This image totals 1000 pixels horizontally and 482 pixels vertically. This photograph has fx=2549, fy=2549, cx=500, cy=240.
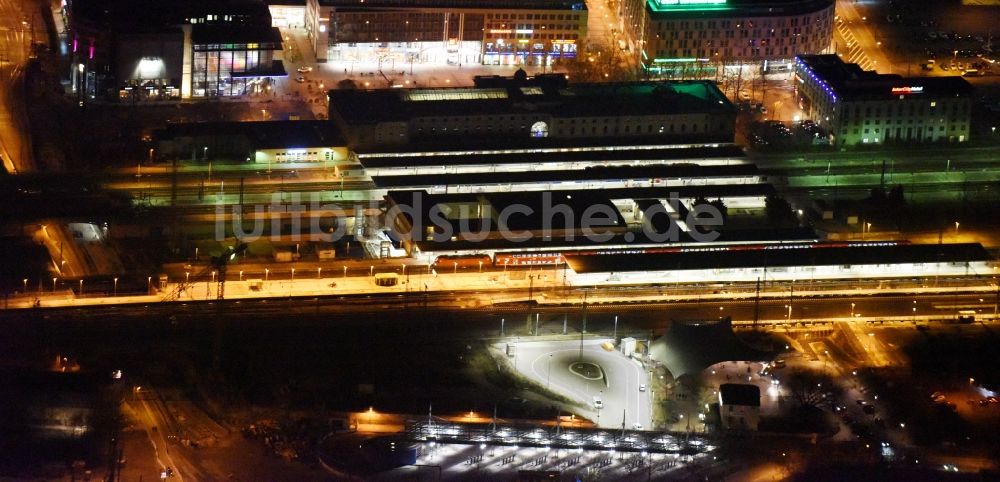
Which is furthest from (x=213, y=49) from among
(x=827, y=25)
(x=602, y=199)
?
(x=827, y=25)

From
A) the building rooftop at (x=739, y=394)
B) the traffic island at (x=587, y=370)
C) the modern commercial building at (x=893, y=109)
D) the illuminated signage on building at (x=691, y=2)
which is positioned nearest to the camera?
the building rooftop at (x=739, y=394)

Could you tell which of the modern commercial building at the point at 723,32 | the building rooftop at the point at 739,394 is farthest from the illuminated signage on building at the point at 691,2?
the building rooftop at the point at 739,394

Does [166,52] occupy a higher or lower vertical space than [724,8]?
lower

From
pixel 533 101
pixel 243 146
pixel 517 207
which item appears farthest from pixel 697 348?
pixel 243 146

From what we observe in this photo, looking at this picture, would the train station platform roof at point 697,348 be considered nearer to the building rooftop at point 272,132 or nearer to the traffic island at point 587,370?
the traffic island at point 587,370

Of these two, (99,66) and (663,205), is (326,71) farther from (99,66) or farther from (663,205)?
(663,205)

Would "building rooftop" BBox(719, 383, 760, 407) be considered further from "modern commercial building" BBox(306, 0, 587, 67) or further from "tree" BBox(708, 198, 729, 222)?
"modern commercial building" BBox(306, 0, 587, 67)

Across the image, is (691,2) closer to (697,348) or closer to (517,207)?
(517,207)
